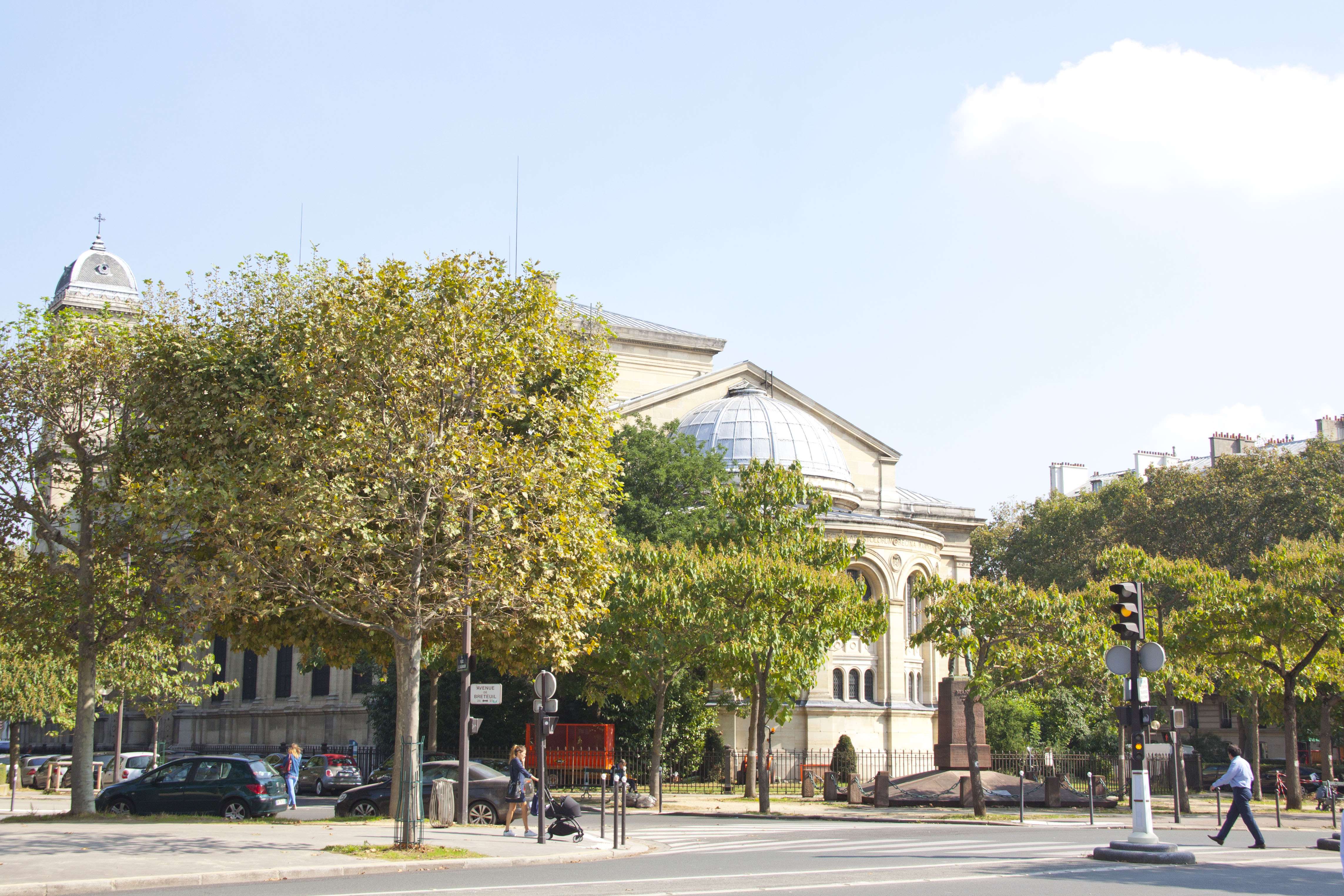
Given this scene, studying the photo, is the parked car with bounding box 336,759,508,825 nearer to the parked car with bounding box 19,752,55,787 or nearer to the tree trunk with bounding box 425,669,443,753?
the tree trunk with bounding box 425,669,443,753

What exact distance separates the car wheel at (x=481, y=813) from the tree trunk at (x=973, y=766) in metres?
11.7

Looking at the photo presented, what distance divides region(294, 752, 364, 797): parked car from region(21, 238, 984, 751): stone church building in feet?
39.8

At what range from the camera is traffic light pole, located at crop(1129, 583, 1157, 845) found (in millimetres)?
17250

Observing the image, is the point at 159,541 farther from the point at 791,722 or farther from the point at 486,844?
the point at 791,722

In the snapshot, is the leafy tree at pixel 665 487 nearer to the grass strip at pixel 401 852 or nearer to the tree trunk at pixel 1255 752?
the tree trunk at pixel 1255 752

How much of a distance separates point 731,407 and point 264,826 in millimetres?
37190

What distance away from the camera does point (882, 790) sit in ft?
111

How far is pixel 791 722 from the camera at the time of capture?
48.7 meters

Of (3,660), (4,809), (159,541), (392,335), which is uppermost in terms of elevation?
(392,335)

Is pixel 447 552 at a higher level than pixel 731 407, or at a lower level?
lower

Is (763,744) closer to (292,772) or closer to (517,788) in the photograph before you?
(292,772)

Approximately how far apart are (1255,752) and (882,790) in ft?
47.4

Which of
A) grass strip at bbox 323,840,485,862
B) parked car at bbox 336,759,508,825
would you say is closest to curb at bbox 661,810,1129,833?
parked car at bbox 336,759,508,825

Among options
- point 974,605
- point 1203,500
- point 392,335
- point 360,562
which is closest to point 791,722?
point 974,605
